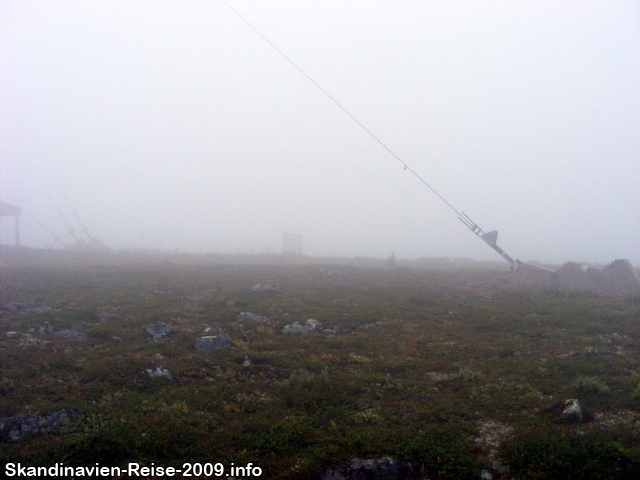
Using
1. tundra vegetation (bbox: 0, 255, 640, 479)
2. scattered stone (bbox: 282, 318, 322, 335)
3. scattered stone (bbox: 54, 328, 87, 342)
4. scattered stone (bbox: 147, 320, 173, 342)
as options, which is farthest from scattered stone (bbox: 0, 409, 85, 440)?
scattered stone (bbox: 282, 318, 322, 335)

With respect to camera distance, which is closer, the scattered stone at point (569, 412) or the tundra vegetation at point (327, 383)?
the tundra vegetation at point (327, 383)

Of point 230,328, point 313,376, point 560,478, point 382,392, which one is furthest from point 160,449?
point 230,328

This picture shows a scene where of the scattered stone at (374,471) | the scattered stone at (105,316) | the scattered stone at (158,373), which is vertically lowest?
the scattered stone at (374,471)

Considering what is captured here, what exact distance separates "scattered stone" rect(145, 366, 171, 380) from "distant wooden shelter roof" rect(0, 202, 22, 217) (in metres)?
46.5

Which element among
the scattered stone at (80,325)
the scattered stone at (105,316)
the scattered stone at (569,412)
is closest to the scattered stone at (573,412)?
the scattered stone at (569,412)

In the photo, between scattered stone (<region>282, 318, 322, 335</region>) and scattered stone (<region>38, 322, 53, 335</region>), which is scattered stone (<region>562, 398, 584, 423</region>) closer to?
scattered stone (<region>282, 318, 322, 335</region>)

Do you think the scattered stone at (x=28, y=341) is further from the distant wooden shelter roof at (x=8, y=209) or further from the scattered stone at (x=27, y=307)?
the distant wooden shelter roof at (x=8, y=209)

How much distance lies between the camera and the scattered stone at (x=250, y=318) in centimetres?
1711

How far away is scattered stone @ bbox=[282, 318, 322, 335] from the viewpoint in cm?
1588

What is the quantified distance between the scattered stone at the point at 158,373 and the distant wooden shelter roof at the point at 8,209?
46500 mm

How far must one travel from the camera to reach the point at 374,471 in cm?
666

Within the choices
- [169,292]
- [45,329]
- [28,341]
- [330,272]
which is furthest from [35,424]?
[330,272]

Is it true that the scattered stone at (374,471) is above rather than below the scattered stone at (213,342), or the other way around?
below

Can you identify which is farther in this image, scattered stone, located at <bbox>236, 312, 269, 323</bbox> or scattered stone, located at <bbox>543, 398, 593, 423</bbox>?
scattered stone, located at <bbox>236, 312, 269, 323</bbox>
